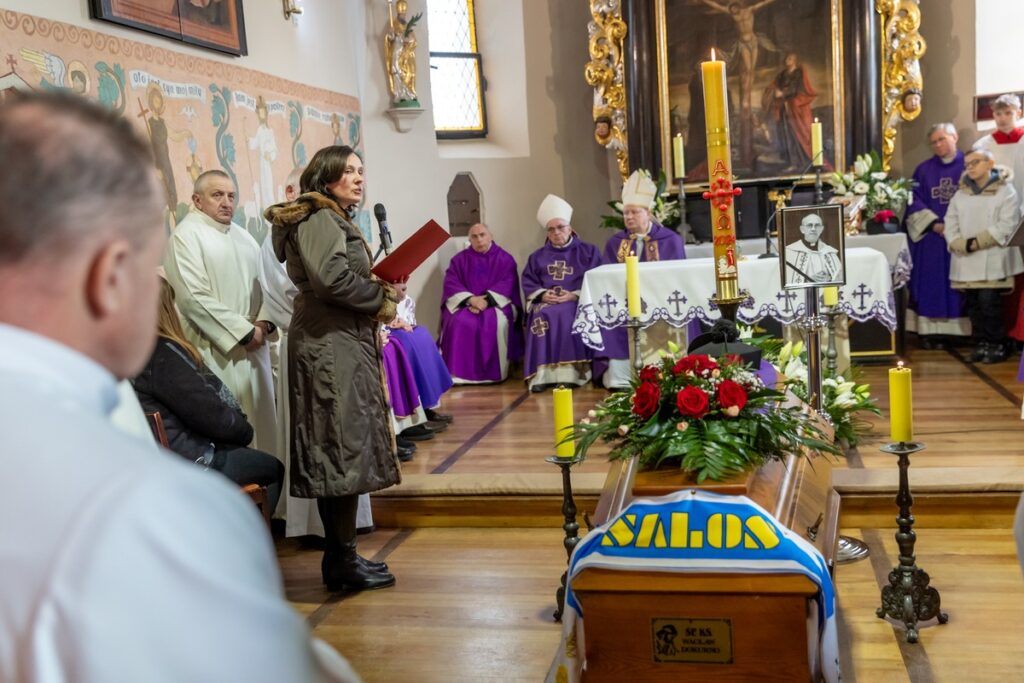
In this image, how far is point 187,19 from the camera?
A: 5.46 metres

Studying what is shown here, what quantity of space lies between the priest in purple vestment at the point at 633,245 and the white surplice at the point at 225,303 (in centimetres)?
299

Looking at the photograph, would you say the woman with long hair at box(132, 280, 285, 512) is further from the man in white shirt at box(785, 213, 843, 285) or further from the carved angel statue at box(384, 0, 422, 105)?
the carved angel statue at box(384, 0, 422, 105)

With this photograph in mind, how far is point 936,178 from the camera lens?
853 cm

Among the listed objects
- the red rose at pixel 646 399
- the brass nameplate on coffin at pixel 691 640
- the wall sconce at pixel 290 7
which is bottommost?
the brass nameplate on coffin at pixel 691 640

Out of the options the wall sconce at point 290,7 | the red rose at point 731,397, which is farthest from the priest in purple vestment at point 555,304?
the red rose at point 731,397

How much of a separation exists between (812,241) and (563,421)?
1.39m

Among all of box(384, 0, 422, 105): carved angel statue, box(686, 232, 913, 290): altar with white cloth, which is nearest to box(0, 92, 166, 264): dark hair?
box(686, 232, 913, 290): altar with white cloth

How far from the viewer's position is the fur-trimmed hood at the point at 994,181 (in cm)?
771

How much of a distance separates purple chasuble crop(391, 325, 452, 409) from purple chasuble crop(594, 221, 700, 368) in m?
1.39

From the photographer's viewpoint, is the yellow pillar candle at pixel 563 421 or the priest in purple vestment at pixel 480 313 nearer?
the yellow pillar candle at pixel 563 421

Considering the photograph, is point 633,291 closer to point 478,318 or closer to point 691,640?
point 691,640

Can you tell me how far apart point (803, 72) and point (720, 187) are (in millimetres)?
6312

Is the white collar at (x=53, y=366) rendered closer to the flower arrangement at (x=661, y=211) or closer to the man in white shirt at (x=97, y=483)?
the man in white shirt at (x=97, y=483)

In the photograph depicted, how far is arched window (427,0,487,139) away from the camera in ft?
31.1
